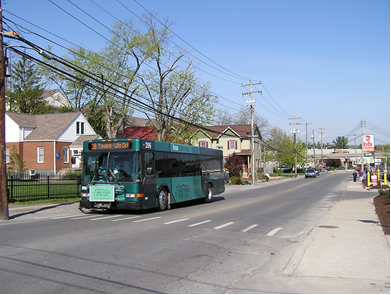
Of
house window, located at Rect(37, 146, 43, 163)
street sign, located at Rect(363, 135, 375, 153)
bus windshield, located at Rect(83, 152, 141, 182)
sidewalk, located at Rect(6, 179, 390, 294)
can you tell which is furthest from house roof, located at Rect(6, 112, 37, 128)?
sidewalk, located at Rect(6, 179, 390, 294)

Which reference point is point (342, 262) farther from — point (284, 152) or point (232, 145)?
point (284, 152)

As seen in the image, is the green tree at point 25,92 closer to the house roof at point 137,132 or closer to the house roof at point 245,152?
the house roof at point 137,132

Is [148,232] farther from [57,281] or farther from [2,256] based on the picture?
[57,281]

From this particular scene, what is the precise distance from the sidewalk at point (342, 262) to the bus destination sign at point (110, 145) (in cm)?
763

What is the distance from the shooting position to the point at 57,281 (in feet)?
19.7

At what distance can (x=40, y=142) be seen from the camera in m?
41.5

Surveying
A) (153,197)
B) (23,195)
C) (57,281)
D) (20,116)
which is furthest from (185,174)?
(20,116)

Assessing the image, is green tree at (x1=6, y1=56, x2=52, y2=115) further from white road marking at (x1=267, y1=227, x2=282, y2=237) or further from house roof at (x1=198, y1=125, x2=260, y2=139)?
white road marking at (x1=267, y1=227, x2=282, y2=237)

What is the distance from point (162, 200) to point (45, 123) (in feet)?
105

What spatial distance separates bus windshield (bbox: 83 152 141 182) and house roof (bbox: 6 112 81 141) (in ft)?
93.6

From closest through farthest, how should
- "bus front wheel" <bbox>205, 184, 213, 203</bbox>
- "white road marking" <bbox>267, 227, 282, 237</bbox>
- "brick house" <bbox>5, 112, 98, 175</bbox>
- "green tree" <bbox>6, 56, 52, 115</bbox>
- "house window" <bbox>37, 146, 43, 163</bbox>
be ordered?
"white road marking" <bbox>267, 227, 282, 237</bbox>, "bus front wheel" <bbox>205, 184, 213, 203</bbox>, "brick house" <bbox>5, 112, 98, 175</bbox>, "house window" <bbox>37, 146, 43, 163</bbox>, "green tree" <bbox>6, 56, 52, 115</bbox>

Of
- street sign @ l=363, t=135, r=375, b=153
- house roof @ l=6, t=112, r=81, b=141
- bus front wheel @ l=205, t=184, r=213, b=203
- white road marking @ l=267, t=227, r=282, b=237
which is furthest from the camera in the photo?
house roof @ l=6, t=112, r=81, b=141

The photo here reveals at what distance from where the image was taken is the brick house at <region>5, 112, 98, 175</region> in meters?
41.3

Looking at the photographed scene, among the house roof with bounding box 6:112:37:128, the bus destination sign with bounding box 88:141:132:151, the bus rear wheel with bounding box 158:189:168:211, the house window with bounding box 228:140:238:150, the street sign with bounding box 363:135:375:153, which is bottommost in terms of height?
the bus rear wheel with bounding box 158:189:168:211
